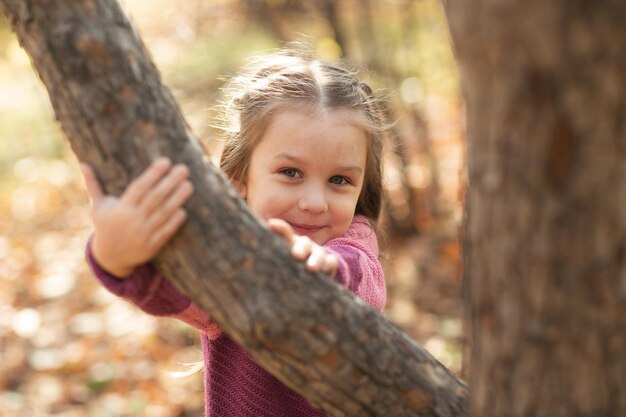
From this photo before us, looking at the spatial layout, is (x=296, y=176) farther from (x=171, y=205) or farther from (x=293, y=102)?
(x=171, y=205)

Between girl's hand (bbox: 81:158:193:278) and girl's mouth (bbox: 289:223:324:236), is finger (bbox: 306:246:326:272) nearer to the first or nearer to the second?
girl's hand (bbox: 81:158:193:278)

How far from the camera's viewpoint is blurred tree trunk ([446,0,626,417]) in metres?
1.08

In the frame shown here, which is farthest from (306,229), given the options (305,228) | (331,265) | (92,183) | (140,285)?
(92,183)

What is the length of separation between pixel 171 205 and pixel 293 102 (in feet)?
3.02

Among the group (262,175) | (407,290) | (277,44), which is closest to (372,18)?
(277,44)

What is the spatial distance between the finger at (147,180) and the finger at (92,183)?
0.23 feet

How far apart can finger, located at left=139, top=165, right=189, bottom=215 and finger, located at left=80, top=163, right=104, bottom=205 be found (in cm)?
10

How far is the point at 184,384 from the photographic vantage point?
4.80 metres

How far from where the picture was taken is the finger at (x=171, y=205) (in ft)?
4.65

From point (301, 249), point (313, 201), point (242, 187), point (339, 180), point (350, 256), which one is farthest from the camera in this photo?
point (242, 187)

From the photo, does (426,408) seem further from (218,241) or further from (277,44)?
(277,44)

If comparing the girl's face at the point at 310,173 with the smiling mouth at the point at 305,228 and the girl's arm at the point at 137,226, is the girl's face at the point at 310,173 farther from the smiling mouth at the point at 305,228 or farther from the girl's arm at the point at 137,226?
the girl's arm at the point at 137,226

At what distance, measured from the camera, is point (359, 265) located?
1863mm

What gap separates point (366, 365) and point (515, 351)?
31 cm
